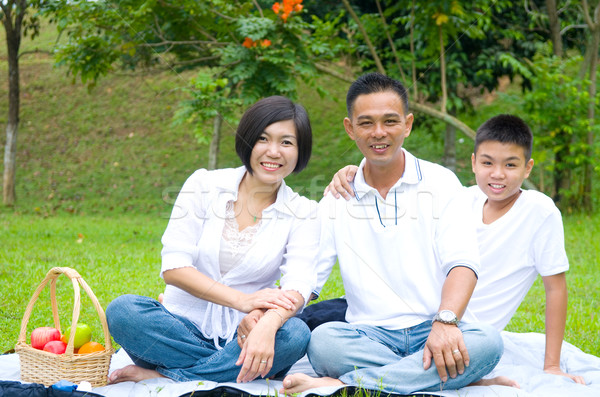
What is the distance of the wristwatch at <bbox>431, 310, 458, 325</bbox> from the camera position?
8.87 ft

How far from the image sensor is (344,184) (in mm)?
3289

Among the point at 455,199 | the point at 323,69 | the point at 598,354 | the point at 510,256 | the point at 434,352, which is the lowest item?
the point at 598,354

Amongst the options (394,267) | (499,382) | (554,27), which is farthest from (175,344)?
(554,27)

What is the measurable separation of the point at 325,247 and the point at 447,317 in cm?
84

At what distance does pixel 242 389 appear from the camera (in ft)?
9.29

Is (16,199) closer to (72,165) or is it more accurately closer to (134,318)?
(72,165)

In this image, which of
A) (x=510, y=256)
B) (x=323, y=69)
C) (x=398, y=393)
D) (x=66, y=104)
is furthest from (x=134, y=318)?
(x=66, y=104)

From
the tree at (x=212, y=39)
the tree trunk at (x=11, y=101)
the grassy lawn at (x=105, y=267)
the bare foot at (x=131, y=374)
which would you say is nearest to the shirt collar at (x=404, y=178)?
the bare foot at (x=131, y=374)

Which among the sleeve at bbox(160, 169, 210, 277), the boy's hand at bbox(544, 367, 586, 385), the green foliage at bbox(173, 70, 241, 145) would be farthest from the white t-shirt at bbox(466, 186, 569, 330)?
the green foliage at bbox(173, 70, 241, 145)

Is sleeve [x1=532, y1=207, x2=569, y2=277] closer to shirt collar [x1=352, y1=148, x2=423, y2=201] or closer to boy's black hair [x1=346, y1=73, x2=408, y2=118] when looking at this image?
shirt collar [x1=352, y1=148, x2=423, y2=201]

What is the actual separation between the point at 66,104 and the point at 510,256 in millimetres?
16129

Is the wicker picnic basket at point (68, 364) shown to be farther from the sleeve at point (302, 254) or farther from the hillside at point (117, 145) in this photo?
the hillside at point (117, 145)

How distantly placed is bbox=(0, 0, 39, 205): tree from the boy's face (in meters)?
9.26

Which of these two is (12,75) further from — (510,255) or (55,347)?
(510,255)
